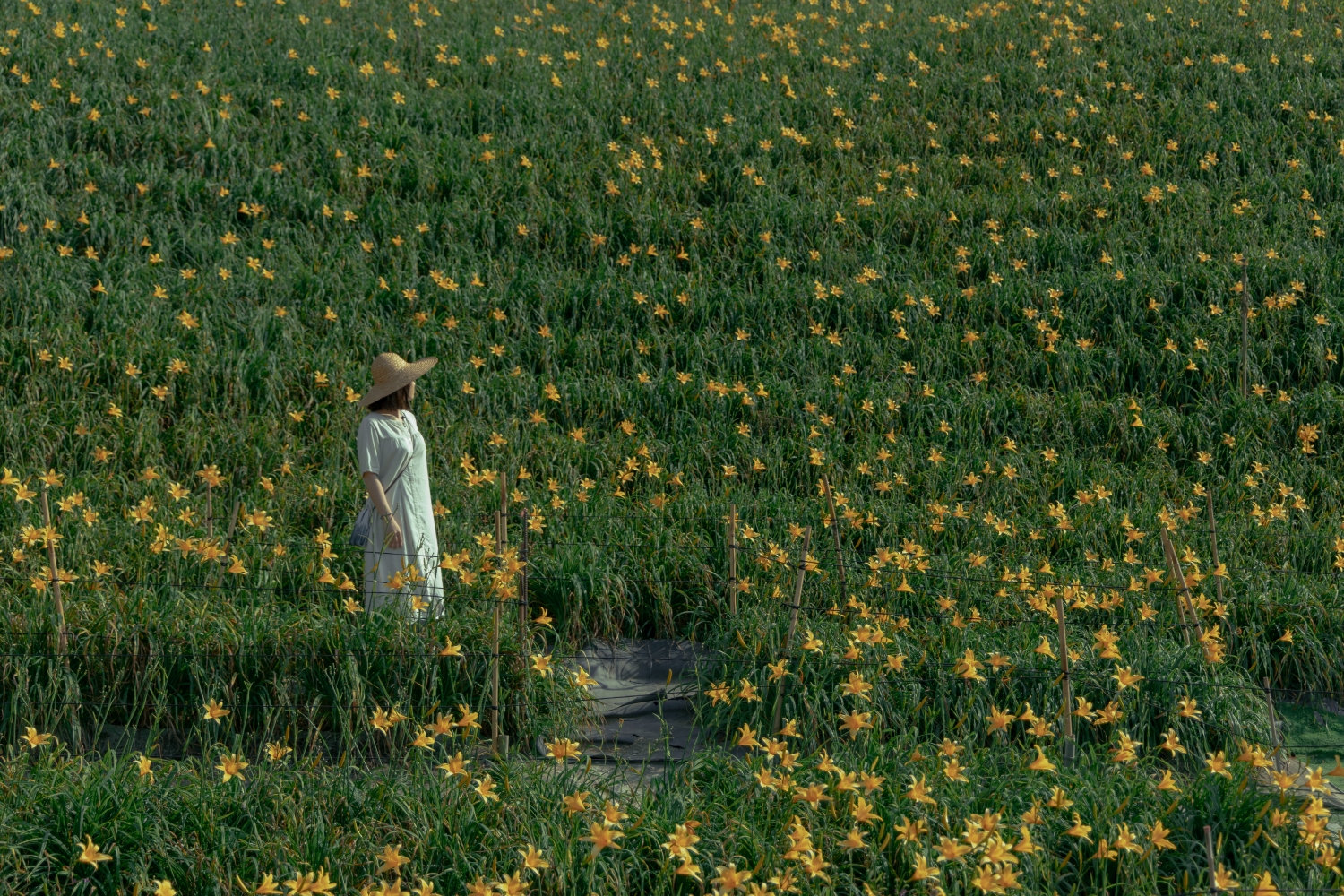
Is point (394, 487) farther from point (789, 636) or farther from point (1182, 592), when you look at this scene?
point (1182, 592)

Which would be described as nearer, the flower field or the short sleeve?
the flower field

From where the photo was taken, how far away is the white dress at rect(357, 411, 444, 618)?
13.4ft

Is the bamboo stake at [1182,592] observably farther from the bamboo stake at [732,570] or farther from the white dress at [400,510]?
the white dress at [400,510]

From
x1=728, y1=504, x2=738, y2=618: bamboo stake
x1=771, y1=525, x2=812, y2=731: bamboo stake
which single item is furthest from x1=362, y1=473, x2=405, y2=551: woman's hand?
x1=771, y1=525, x2=812, y2=731: bamboo stake

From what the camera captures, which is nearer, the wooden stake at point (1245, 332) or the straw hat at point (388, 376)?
the straw hat at point (388, 376)

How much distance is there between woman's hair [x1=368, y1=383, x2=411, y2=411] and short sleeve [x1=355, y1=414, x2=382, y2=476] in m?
0.11

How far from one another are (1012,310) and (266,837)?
5.64m

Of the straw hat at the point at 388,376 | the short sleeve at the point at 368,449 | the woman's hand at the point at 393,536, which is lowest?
the woman's hand at the point at 393,536

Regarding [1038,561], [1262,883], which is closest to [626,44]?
[1038,561]

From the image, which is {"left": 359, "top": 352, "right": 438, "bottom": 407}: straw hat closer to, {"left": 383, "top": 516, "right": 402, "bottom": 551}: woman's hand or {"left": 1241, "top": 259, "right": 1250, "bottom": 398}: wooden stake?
{"left": 383, "top": 516, "right": 402, "bottom": 551}: woman's hand

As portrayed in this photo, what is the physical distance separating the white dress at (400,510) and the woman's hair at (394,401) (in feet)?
0.15

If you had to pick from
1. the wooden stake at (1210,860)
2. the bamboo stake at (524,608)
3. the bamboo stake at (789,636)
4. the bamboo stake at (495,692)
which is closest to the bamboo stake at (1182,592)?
the bamboo stake at (789,636)

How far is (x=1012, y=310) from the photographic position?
7289 mm

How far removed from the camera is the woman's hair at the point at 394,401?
4.19 meters
